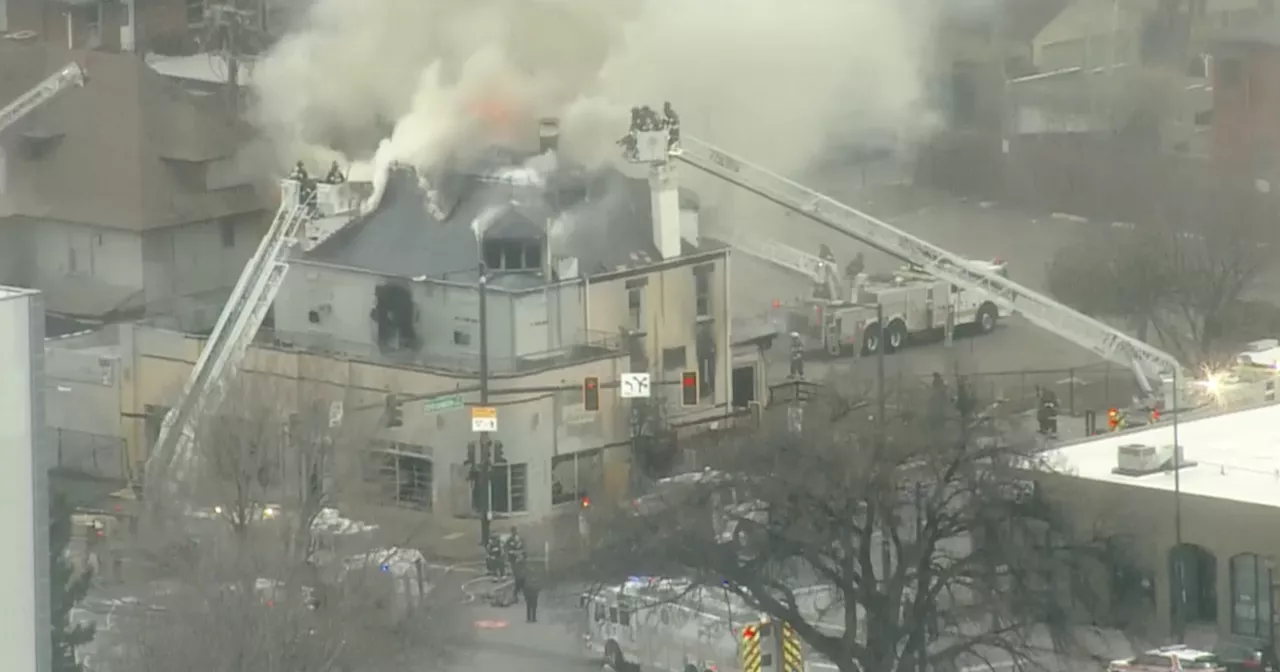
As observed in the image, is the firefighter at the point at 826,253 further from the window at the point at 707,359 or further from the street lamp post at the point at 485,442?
the street lamp post at the point at 485,442

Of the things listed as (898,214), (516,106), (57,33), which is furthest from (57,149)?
(898,214)

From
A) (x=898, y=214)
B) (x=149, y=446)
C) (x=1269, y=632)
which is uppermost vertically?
(x=898, y=214)

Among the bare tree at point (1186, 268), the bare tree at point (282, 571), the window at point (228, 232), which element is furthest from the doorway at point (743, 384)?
the window at point (228, 232)

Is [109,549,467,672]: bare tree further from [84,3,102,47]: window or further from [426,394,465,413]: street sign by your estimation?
[84,3,102,47]: window

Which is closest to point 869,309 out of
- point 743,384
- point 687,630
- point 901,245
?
point 901,245

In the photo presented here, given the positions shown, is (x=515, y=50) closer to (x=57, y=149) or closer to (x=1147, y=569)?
(x=57, y=149)

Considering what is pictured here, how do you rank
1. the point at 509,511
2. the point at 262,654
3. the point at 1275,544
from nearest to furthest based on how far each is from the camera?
the point at 262,654 < the point at 1275,544 < the point at 509,511

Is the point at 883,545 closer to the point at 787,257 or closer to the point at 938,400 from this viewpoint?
the point at 938,400
